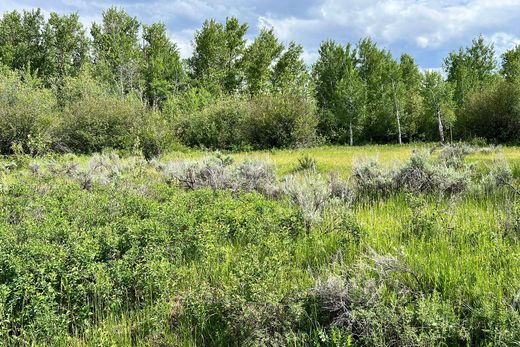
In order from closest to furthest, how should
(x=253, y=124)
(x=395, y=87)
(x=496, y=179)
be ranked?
(x=496, y=179), (x=253, y=124), (x=395, y=87)

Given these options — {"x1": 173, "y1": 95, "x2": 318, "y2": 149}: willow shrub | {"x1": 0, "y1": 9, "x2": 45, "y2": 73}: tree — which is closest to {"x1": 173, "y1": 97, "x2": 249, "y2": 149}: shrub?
{"x1": 173, "y1": 95, "x2": 318, "y2": 149}: willow shrub

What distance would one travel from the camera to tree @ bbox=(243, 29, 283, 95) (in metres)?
44.5

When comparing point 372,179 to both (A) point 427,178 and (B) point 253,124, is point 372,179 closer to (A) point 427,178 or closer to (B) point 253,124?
(A) point 427,178

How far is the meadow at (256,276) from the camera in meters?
2.63

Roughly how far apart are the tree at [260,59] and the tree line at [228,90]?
13 cm

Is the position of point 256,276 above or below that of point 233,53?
below

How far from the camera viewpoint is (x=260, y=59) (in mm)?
44594

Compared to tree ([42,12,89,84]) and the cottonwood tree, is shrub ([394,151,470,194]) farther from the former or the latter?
tree ([42,12,89,84])

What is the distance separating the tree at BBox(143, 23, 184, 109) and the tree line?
0.17 m

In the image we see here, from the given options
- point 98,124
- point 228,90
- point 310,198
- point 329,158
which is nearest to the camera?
point 310,198

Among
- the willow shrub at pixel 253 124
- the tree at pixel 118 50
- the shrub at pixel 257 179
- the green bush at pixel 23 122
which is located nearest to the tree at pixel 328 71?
the willow shrub at pixel 253 124

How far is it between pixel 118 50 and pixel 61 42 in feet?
30.4

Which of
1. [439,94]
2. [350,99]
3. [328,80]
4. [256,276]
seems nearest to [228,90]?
[328,80]

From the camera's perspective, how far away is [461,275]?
120 inches
